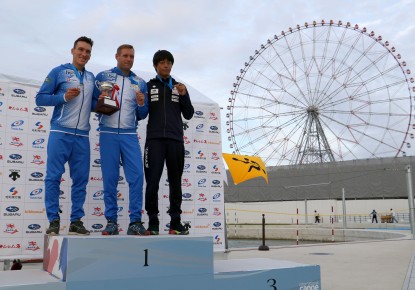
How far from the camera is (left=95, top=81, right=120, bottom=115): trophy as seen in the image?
3844 mm

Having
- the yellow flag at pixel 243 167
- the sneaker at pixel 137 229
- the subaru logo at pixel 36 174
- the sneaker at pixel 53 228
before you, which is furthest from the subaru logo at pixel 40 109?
the yellow flag at pixel 243 167

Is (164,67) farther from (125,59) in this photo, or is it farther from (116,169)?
(116,169)

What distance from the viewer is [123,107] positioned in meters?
4.17

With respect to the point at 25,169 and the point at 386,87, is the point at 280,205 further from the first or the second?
the point at 25,169

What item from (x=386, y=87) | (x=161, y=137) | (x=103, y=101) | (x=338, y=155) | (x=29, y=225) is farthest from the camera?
(x=338, y=155)

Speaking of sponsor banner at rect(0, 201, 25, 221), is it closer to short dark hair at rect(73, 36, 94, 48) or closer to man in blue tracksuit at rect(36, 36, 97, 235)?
man in blue tracksuit at rect(36, 36, 97, 235)

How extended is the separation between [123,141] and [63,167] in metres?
0.64

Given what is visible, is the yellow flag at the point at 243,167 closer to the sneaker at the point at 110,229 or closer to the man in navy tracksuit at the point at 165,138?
the man in navy tracksuit at the point at 165,138

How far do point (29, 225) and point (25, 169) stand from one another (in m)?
0.72

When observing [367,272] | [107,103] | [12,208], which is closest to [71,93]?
[107,103]

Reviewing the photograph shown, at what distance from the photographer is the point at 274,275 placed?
4012 millimetres

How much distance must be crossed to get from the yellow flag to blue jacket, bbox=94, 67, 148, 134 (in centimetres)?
351

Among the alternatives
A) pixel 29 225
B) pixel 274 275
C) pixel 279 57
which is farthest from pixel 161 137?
pixel 279 57

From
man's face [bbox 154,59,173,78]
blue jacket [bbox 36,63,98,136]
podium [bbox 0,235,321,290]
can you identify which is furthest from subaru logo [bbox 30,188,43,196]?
man's face [bbox 154,59,173,78]
